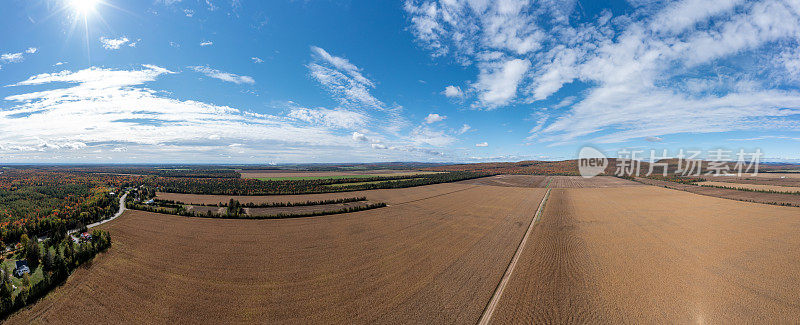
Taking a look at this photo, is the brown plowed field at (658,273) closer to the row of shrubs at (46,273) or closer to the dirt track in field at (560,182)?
the row of shrubs at (46,273)

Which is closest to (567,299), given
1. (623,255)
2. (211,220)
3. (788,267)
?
(623,255)

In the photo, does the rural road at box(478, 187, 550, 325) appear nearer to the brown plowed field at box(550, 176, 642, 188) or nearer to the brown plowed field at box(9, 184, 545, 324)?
the brown plowed field at box(9, 184, 545, 324)

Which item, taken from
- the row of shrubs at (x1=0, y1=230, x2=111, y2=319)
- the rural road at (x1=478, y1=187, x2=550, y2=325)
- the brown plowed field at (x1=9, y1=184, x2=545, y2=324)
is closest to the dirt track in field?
the brown plowed field at (x1=9, y1=184, x2=545, y2=324)

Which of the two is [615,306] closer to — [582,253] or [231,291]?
[582,253]

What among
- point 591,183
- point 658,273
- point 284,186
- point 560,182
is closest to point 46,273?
point 658,273

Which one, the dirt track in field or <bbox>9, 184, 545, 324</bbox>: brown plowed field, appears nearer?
<bbox>9, 184, 545, 324</bbox>: brown plowed field

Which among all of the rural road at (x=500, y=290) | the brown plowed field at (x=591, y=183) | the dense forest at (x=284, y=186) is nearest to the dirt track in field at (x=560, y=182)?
the brown plowed field at (x=591, y=183)
